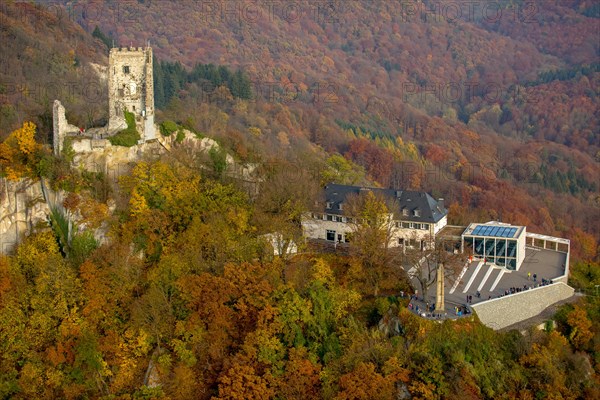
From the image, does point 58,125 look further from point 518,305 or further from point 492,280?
point 518,305

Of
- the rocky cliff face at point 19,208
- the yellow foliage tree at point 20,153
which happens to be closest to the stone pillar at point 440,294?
the rocky cliff face at point 19,208

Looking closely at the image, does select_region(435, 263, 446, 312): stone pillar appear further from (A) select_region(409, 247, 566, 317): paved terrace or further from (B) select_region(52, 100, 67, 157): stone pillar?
(B) select_region(52, 100, 67, 157): stone pillar

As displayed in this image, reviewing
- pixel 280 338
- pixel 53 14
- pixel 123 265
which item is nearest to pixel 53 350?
pixel 123 265

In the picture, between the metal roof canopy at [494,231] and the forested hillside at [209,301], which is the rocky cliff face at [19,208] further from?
the metal roof canopy at [494,231]

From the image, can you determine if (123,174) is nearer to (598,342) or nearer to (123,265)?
(123,265)

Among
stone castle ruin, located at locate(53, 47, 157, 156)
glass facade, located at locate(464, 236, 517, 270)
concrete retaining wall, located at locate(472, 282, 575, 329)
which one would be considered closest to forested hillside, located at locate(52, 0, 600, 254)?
glass facade, located at locate(464, 236, 517, 270)

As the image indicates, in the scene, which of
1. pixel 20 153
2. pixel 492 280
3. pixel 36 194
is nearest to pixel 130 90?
pixel 20 153
